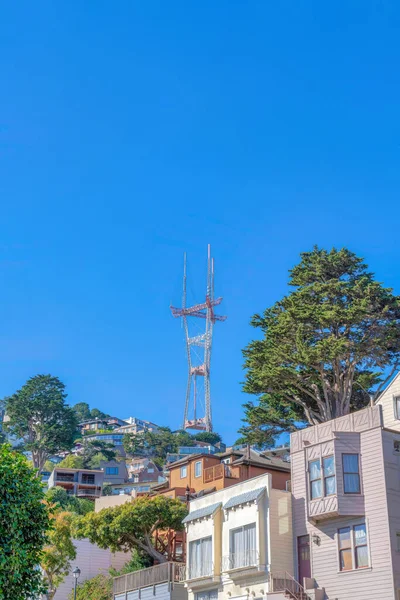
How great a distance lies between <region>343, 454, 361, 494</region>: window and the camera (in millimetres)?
33844

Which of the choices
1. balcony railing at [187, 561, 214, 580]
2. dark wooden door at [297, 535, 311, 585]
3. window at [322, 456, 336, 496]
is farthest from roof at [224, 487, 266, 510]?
window at [322, 456, 336, 496]

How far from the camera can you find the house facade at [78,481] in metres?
137

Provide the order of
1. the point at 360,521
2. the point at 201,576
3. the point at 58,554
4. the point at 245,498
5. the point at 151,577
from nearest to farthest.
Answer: the point at 360,521, the point at 245,498, the point at 201,576, the point at 151,577, the point at 58,554

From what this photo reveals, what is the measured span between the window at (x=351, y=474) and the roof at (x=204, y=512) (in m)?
9.02

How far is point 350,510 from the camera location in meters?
33.3

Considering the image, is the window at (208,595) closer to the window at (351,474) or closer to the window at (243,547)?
the window at (243,547)

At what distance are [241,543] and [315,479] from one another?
18.7 feet

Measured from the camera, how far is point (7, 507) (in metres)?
27.6

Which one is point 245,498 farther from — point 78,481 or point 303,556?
point 78,481

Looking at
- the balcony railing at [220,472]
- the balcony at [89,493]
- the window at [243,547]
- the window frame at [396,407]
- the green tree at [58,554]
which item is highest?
the balcony at [89,493]

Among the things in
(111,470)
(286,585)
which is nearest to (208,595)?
(286,585)

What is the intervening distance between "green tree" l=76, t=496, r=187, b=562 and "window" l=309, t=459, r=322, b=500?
51.5 ft

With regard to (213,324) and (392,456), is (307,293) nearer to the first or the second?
(392,456)

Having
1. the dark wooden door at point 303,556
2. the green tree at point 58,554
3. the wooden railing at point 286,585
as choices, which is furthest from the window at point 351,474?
the green tree at point 58,554
